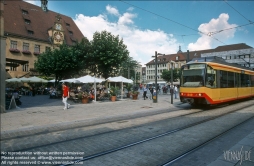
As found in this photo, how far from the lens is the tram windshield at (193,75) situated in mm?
11237

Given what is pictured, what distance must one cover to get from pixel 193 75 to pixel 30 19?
3995 centimetres

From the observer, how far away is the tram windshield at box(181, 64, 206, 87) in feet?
36.9

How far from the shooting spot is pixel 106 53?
2636 centimetres

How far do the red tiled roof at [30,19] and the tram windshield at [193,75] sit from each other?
101 ft

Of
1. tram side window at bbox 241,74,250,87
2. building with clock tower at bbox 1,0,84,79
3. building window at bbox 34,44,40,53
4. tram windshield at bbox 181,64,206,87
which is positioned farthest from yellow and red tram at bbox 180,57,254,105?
building window at bbox 34,44,40,53

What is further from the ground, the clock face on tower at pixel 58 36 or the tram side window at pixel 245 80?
the clock face on tower at pixel 58 36

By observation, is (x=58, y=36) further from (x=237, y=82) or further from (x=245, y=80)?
(x=237, y=82)

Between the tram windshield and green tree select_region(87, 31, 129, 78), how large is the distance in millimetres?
15669

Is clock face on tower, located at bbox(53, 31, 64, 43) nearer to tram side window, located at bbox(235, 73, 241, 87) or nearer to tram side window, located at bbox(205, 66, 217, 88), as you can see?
tram side window, located at bbox(235, 73, 241, 87)

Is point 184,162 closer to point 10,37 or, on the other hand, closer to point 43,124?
point 43,124

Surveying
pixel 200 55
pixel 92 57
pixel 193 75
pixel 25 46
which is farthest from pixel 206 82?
pixel 200 55

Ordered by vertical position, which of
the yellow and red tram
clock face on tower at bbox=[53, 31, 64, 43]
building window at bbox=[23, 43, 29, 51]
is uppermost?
clock face on tower at bbox=[53, 31, 64, 43]

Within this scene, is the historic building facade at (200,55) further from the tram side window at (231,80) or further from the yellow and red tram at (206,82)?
the yellow and red tram at (206,82)

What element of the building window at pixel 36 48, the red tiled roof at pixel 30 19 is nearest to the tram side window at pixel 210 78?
the red tiled roof at pixel 30 19
